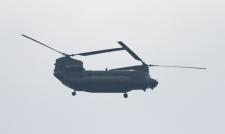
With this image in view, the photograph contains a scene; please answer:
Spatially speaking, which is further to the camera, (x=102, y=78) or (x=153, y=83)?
(x=153, y=83)

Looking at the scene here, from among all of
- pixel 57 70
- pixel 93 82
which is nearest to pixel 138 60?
pixel 93 82

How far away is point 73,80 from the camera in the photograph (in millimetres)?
65750

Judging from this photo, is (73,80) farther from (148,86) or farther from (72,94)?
(148,86)

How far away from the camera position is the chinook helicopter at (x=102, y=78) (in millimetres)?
64188

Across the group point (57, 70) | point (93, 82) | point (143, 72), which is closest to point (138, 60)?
point (143, 72)

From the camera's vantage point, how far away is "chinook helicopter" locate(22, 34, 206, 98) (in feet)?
211

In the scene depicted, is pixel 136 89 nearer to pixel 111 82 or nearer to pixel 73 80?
pixel 111 82

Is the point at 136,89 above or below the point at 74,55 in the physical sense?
below

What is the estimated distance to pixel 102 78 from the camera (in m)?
64.3

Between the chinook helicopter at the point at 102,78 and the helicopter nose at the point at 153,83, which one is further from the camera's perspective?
the helicopter nose at the point at 153,83

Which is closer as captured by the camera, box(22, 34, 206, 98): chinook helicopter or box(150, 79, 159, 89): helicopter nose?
box(22, 34, 206, 98): chinook helicopter

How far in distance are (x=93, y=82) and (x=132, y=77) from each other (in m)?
5.67

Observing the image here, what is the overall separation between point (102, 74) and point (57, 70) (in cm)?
728

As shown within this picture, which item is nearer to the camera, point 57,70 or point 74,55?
point 74,55
